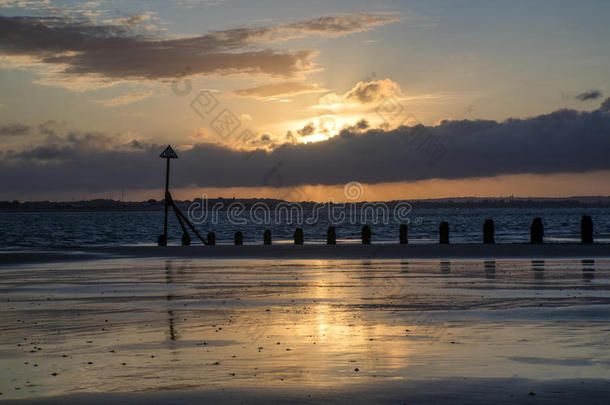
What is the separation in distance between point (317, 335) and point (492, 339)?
244 centimetres

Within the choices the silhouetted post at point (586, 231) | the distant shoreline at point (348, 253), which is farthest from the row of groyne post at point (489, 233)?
the distant shoreline at point (348, 253)

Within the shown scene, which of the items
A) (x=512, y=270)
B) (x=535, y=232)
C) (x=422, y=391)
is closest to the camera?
(x=422, y=391)

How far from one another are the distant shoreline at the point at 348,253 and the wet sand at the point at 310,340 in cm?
1114

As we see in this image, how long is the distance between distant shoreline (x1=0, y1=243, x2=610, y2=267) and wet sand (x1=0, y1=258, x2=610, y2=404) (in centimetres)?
1114

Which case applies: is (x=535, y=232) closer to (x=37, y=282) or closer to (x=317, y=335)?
(x=37, y=282)

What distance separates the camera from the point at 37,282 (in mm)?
20359

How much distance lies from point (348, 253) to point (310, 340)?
77.5 feet

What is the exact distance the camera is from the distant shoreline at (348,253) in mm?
30719

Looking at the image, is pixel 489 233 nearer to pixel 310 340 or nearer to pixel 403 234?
pixel 403 234

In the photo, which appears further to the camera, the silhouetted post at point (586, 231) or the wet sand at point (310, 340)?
the silhouetted post at point (586, 231)

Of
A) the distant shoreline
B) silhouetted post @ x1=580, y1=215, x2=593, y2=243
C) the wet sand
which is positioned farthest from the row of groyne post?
the wet sand

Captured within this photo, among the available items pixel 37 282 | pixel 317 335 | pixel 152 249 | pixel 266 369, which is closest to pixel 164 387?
pixel 266 369

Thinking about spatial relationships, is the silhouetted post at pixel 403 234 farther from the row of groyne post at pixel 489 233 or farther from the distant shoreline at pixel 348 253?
the distant shoreline at pixel 348 253

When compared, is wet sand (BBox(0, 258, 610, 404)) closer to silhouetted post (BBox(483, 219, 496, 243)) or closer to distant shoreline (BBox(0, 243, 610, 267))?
distant shoreline (BBox(0, 243, 610, 267))
